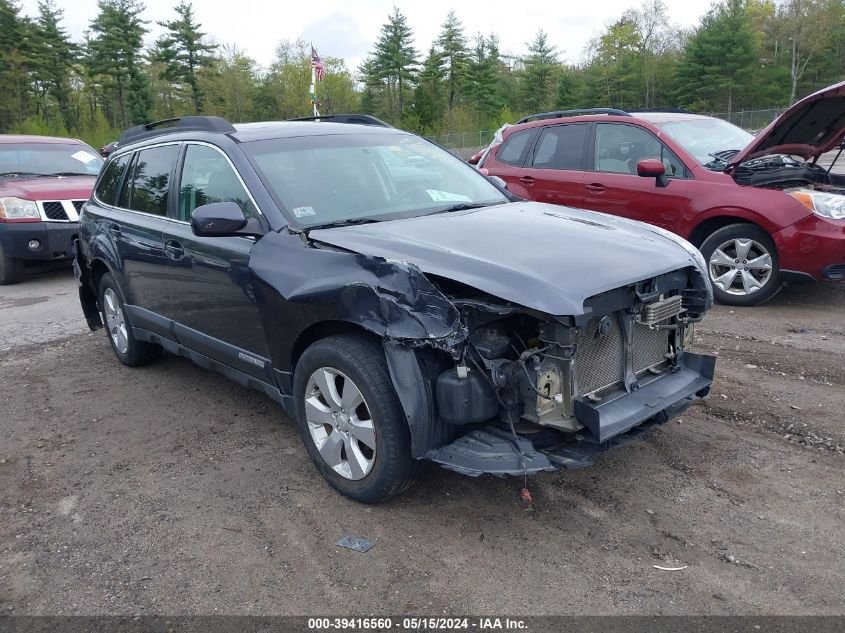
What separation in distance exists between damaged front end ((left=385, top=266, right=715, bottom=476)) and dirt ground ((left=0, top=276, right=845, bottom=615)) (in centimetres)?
42

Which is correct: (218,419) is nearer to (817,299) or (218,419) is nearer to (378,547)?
(378,547)

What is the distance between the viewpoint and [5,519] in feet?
11.8

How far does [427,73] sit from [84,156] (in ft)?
195

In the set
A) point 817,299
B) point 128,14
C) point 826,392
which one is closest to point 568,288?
point 826,392

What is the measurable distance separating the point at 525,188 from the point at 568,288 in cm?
535

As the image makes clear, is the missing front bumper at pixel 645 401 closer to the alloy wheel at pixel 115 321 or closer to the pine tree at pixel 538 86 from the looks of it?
the alloy wheel at pixel 115 321

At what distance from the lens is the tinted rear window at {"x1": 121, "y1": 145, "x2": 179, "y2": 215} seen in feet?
15.7

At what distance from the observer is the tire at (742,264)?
6477 mm

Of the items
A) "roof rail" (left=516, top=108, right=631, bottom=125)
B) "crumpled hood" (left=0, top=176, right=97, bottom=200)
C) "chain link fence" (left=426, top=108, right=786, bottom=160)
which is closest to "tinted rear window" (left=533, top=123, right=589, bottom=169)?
"roof rail" (left=516, top=108, right=631, bottom=125)

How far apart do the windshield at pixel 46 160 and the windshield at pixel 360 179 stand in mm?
7689

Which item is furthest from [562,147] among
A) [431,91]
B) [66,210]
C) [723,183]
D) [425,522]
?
[431,91]

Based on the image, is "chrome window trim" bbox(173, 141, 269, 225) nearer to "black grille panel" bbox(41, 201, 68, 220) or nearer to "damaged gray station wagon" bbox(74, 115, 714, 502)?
"damaged gray station wagon" bbox(74, 115, 714, 502)

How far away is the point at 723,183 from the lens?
263 inches

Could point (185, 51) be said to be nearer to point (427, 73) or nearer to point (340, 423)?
point (427, 73)
